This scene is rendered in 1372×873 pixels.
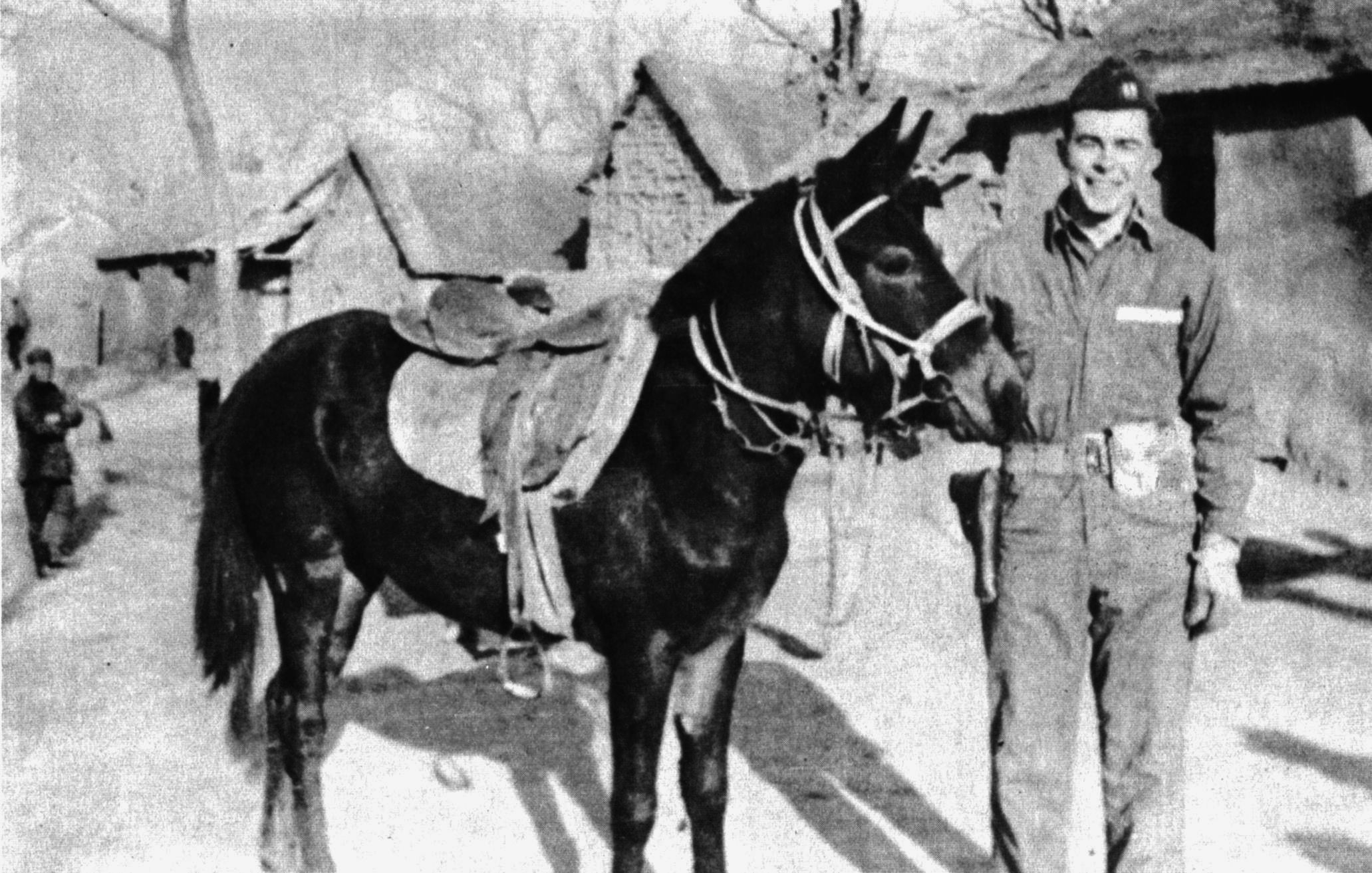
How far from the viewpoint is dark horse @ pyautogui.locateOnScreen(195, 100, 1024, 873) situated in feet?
9.82

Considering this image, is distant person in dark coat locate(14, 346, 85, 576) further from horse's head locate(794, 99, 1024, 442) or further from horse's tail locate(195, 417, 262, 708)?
horse's head locate(794, 99, 1024, 442)

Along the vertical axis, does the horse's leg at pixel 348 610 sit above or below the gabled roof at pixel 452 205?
below

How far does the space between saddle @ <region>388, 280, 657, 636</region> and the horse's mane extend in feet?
0.35

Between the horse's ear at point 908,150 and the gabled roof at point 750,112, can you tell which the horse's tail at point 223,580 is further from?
the gabled roof at point 750,112

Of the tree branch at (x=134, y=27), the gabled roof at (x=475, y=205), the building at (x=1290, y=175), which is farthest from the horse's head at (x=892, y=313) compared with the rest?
the gabled roof at (x=475, y=205)

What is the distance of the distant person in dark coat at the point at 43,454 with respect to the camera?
10.0 metres

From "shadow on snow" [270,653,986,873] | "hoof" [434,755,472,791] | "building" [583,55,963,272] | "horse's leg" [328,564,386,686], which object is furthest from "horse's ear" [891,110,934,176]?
"building" [583,55,963,272]

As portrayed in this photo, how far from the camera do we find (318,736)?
4309 mm

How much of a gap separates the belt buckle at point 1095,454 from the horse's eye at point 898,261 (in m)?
0.64

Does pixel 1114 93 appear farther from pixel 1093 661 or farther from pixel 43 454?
pixel 43 454

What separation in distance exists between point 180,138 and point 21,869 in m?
51.3

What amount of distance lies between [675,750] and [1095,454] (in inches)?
122

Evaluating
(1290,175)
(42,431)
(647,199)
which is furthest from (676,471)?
(647,199)

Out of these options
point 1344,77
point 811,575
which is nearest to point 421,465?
point 811,575
